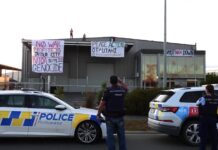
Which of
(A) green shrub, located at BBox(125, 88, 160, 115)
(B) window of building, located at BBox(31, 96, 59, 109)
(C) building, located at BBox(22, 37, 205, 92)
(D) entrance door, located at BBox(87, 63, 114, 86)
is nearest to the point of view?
(B) window of building, located at BBox(31, 96, 59, 109)

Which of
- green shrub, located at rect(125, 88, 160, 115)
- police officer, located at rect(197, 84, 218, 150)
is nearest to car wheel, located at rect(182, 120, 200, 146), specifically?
police officer, located at rect(197, 84, 218, 150)

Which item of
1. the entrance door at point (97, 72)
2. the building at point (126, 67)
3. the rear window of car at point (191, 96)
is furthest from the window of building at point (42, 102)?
the entrance door at point (97, 72)

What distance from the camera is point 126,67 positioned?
131 feet

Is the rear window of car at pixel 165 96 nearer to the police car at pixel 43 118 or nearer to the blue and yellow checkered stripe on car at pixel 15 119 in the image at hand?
the police car at pixel 43 118

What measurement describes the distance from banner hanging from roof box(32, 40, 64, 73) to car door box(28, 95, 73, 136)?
46.1 feet

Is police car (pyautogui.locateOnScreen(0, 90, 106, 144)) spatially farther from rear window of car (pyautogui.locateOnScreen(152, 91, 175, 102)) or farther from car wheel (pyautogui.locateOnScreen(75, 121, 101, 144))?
rear window of car (pyautogui.locateOnScreen(152, 91, 175, 102))

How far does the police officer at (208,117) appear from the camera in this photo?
9.65 meters

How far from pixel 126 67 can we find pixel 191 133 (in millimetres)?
28257

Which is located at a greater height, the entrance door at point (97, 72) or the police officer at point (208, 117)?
the entrance door at point (97, 72)

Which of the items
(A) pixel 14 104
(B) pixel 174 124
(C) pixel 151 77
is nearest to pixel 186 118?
(B) pixel 174 124

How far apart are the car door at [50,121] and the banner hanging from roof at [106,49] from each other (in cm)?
2089

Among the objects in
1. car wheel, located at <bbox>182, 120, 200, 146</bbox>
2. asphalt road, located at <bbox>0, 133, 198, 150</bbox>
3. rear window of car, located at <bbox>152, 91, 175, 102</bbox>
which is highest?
rear window of car, located at <bbox>152, 91, 175, 102</bbox>

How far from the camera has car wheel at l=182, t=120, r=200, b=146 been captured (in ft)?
38.9

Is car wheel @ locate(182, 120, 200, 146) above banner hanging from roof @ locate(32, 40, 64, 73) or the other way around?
the other way around
